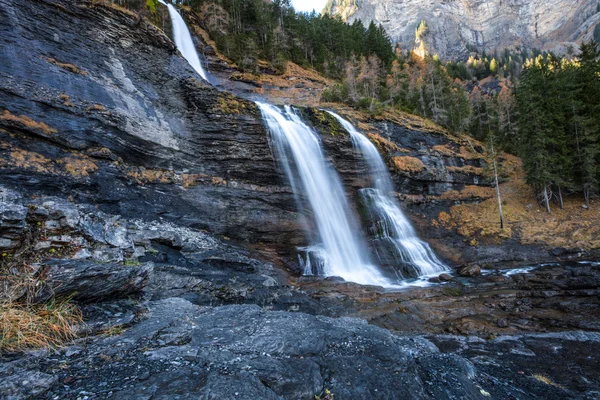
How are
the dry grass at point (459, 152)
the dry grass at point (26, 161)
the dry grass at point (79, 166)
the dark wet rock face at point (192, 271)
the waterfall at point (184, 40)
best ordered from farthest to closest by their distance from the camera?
the dry grass at point (459, 152) < the waterfall at point (184, 40) < the dry grass at point (79, 166) < the dry grass at point (26, 161) < the dark wet rock face at point (192, 271)

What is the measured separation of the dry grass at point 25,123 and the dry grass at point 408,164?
22.9 metres

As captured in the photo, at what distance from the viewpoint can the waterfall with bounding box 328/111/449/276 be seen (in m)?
19.1

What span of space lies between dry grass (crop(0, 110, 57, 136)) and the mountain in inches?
5685

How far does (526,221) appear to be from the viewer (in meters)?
23.2

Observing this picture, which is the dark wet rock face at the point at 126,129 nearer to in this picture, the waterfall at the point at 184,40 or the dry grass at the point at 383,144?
the waterfall at the point at 184,40

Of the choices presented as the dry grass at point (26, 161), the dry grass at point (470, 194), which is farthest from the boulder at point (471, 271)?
the dry grass at point (26, 161)

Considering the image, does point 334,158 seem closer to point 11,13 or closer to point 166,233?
point 166,233

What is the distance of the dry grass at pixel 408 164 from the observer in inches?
957

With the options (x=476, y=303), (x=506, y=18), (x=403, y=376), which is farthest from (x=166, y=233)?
(x=506, y=18)

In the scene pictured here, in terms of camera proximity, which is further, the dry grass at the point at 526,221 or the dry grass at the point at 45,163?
the dry grass at the point at 526,221

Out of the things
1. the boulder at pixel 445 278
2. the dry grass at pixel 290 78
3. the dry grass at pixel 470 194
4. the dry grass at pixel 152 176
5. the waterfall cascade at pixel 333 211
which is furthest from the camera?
the dry grass at pixel 290 78

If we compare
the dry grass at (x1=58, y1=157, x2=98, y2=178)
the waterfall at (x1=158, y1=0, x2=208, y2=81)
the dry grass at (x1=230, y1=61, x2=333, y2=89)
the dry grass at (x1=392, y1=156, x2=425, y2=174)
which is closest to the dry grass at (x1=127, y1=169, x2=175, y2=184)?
the dry grass at (x1=58, y1=157, x2=98, y2=178)

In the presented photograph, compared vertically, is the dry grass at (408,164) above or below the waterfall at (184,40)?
below

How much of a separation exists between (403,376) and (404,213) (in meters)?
20.7
